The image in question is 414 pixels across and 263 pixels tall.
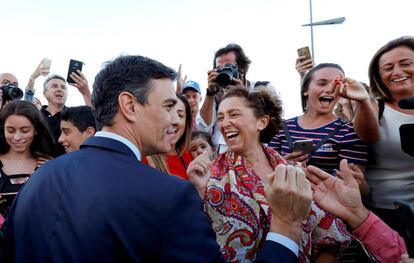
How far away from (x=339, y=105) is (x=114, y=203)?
3.56 m

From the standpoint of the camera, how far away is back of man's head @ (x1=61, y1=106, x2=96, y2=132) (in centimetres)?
393

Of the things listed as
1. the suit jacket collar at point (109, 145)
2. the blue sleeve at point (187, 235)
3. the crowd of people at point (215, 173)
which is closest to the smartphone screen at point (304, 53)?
the crowd of people at point (215, 173)

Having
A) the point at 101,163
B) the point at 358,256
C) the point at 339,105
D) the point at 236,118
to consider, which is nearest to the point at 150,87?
the point at 101,163

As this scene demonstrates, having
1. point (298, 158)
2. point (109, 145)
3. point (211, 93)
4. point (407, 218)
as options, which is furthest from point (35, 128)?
point (407, 218)

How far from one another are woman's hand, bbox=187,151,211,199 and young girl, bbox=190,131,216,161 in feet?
5.63

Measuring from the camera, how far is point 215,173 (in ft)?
8.38

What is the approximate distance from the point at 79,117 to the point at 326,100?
2.12 m

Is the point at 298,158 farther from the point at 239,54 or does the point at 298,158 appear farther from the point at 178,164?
the point at 239,54

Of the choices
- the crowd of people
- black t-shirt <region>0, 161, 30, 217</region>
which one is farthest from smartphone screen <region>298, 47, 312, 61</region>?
black t-shirt <region>0, 161, 30, 217</region>

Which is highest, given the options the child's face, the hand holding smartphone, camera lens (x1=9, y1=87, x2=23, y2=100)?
the hand holding smartphone

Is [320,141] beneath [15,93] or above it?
beneath

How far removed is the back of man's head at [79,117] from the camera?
3932mm

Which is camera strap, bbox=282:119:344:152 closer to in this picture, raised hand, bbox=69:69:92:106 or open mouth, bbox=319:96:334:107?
open mouth, bbox=319:96:334:107

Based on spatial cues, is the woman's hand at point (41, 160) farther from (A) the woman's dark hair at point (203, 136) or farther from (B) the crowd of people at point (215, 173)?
(A) the woman's dark hair at point (203, 136)
